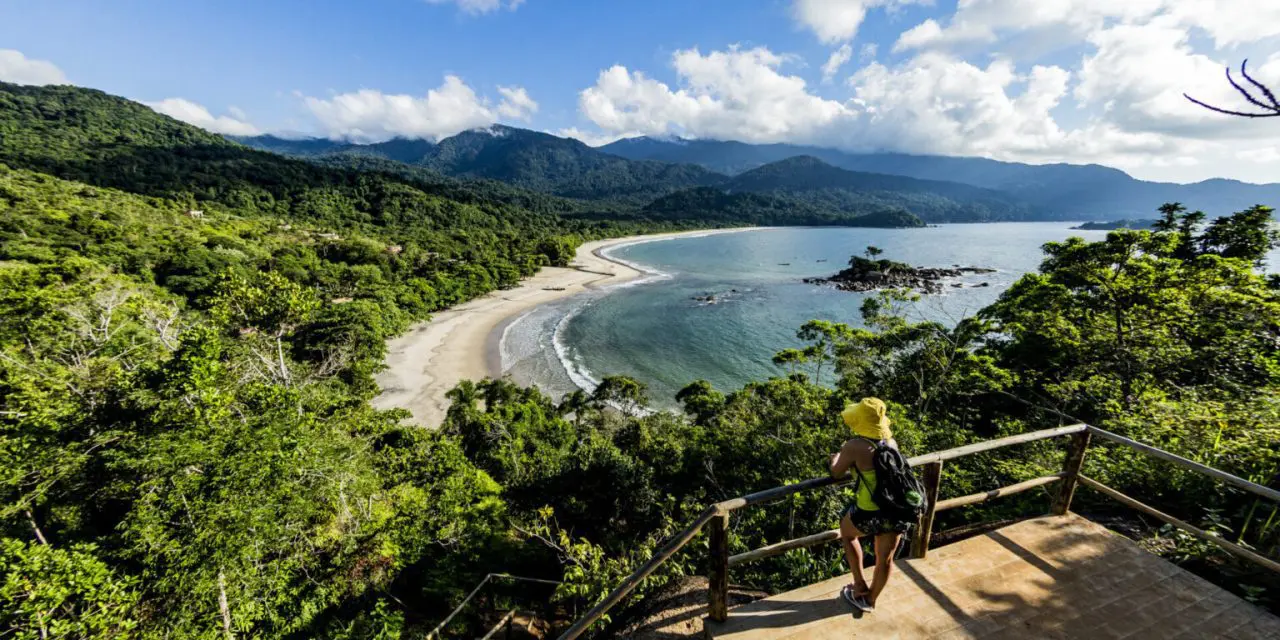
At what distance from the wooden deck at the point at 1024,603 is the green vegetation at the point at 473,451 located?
522 mm

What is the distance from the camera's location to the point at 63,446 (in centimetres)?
841

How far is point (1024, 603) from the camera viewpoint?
361cm

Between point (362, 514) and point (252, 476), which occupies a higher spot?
point (252, 476)

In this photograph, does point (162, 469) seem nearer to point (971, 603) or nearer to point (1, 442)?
point (1, 442)

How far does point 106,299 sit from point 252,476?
1561cm

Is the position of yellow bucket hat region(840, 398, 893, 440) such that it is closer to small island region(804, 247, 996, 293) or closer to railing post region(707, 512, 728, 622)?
railing post region(707, 512, 728, 622)

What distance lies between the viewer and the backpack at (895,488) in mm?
3289

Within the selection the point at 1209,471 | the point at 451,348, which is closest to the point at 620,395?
the point at 451,348

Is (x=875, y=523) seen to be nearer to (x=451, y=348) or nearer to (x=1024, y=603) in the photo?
(x=1024, y=603)

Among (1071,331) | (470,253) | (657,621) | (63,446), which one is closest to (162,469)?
(63,446)

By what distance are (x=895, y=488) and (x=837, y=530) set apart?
0.68 meters

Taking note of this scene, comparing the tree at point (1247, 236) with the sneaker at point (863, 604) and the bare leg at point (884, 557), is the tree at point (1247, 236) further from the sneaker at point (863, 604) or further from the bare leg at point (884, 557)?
the sneaker at point (863, 604)

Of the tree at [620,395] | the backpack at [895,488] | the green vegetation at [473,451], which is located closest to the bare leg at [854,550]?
the backpack at [895,488]

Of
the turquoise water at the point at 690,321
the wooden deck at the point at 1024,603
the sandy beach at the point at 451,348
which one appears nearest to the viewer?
the wooden deck at the point at 1024,603
